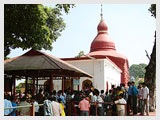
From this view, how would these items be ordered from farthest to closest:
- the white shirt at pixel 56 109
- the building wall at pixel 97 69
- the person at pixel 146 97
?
1. the building wall at pixel 97 69
2. the person at pixel 146 97
3. the white shirt at pixel 56 109

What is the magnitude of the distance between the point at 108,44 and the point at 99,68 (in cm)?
1112

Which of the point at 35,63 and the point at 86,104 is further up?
the point at 35,63

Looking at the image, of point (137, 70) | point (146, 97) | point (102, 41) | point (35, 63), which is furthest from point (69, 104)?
point (137, 70)

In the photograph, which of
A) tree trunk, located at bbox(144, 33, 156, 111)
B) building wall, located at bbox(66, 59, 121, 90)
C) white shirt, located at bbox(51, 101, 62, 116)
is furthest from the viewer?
building wall, located at bbox(66, 59, 121, 90)

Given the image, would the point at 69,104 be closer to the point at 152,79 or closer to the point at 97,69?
the point at 152,79

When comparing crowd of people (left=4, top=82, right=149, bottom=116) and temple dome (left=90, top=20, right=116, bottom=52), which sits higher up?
temple dome (left=90, top=20, right=116, bottom=52)

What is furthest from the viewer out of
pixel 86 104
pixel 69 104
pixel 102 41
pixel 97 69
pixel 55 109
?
pixel 102 41

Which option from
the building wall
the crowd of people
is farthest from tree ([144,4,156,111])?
the building wall

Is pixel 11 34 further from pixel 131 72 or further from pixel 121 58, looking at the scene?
pixel 131 72

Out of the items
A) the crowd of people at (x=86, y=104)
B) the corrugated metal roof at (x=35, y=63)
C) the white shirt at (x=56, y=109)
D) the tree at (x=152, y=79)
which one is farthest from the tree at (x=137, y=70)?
→ the white shirt at (x=56, y=109)

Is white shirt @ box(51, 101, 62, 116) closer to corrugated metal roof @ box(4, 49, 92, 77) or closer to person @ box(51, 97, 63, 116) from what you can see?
person @ box(51, 97, 63, 116)

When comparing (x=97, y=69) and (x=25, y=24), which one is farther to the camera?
(x=97, y=69)

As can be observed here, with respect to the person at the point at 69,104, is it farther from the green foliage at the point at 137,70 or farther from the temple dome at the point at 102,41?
the green foliage at the point at 137,70

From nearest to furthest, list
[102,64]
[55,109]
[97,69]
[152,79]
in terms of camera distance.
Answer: [55,109]
[152,79]
[102,64]
[97,69]
